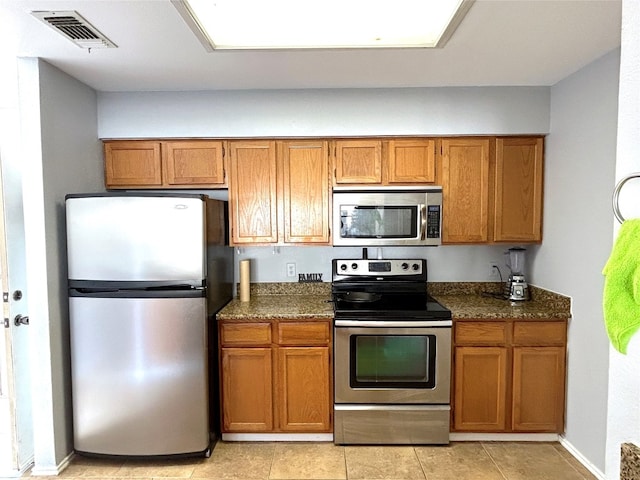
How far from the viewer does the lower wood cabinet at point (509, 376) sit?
2666 mm

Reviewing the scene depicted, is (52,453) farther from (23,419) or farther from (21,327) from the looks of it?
→ (21,327)

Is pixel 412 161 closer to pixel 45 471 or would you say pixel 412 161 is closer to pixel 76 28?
pixel 76 28

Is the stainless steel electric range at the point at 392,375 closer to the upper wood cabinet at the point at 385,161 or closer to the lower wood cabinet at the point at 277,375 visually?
the lower wood cabinet at the point at 277,375

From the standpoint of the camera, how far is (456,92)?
285 cm

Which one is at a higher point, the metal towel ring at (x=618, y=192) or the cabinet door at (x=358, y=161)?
the cabinet door at (x=358, y=161)

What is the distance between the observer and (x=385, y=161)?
2922 millimetres

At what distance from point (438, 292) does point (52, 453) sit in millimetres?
2835

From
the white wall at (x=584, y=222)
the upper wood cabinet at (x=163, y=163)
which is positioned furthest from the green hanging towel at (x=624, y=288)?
the upper wood cabinet at (x=163, y=163)

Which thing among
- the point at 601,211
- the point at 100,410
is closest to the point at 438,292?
the point at 601,211

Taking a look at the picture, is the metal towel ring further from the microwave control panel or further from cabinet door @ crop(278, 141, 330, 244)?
cabinet door @ crop(278, 141, 330, 244)

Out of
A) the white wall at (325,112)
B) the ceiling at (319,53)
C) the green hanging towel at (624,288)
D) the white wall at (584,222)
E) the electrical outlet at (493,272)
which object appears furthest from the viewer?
the electrical outlet at (493,272)

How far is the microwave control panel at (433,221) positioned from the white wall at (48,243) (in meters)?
2.40

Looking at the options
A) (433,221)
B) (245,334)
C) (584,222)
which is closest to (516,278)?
(584,222)

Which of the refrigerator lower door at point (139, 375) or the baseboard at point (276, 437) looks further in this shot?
the baseboard at point (276, 437)
